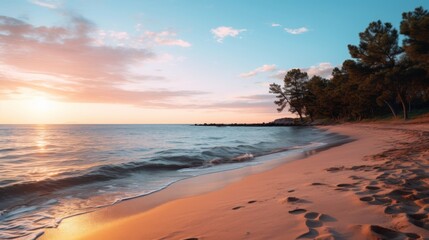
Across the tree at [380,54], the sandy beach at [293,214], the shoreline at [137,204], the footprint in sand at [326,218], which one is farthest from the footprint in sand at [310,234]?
the tree at [380,54]

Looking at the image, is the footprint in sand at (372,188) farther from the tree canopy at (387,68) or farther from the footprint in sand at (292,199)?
the tree canopy at (387,68)

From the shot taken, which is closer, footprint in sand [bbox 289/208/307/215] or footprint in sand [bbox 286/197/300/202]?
footprint in sand [bbox 289/208/307/215]

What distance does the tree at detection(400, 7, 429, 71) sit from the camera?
2680 cm

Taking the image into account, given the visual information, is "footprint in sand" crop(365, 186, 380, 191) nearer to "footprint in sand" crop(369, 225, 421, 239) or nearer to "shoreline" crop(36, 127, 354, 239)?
"footprint in sand" crop(369, 225, 421, 239)

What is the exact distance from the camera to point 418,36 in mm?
27438

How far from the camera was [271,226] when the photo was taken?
3236 millimetres

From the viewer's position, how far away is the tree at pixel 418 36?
26.8m

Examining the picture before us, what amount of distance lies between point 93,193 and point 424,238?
23.5 ft

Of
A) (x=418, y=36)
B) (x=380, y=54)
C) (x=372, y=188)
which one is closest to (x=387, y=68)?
(x=380, y=54)

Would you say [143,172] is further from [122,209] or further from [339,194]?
[339,194]

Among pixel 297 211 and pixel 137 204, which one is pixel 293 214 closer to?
pixel 297 211

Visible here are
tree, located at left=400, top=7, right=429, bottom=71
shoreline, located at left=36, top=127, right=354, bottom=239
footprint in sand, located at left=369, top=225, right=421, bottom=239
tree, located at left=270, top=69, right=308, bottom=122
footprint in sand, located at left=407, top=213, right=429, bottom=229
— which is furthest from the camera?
tree, located at left=270, top=69, right=308, bottom=122

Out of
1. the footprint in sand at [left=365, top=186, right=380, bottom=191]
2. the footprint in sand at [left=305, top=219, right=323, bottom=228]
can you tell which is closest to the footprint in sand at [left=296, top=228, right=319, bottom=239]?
the footprint in sand at [left=305, top=219, right=323, bottom=228]

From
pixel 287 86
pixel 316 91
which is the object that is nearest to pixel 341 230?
pixel 316 91
